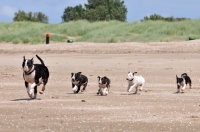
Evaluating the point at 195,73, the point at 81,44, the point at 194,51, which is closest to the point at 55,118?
the point at 195,73

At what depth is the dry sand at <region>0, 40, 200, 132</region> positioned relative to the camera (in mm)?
16281

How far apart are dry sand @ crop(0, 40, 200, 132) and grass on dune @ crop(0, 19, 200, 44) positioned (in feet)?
15.5

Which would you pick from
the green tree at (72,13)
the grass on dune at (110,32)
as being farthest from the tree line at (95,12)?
the grass on dune at (110,32)

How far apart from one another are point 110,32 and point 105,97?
26.2 m

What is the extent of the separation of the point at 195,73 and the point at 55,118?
12989 mm

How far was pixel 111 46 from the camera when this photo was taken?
3884cm

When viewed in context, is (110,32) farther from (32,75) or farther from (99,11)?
(99,11)

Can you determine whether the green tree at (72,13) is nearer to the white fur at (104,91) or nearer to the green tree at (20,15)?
the green tree at (20,15)

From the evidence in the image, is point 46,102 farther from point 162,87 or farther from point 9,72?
point 9,72

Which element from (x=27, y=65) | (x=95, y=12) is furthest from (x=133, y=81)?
(x=95, y=12)

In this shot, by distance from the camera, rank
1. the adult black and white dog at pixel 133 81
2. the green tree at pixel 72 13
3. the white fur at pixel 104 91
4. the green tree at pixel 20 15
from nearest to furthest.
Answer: the white fur at pixel 104 91, the adult black and white dog at pixel 133 81, the green tree at pixel 20 15, the green tree at pixel 72 13

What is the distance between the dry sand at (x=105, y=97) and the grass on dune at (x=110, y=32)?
4721mm

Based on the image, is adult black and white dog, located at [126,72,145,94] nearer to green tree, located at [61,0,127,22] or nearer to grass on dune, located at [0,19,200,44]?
grass on dune, located at [0,19,200,44]

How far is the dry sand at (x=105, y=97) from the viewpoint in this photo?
53.4 ft
